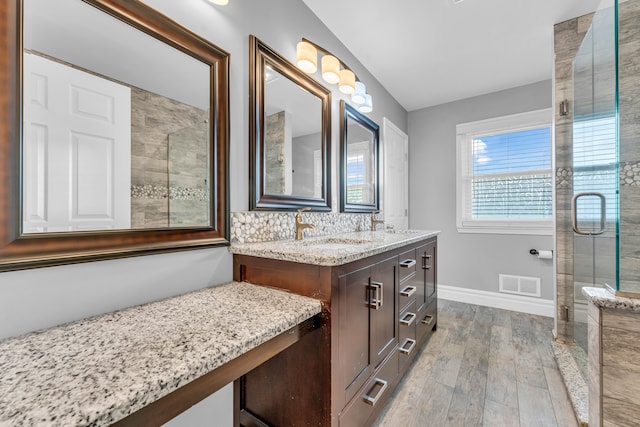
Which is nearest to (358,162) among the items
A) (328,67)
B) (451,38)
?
(328,67)

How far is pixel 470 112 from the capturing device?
3342mm

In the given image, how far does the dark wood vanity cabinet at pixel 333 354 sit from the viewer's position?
3.49ft

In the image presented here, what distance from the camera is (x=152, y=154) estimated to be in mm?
1058

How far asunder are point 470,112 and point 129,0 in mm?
3505

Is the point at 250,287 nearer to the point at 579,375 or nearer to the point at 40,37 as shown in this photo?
the point at 40,37

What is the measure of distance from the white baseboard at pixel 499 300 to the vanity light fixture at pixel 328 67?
2.61 metres

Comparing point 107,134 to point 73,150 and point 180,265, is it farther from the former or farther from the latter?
point 180,265

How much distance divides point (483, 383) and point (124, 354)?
201cm

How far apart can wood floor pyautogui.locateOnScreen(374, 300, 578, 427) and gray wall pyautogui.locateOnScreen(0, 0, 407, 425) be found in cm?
129

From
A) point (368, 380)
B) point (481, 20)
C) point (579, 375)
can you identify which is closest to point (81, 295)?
point (368, 380)

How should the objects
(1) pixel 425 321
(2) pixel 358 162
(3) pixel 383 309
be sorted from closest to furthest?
(3) pixel 383 309, (1) pixel 425 321, (2) pixel 358 162

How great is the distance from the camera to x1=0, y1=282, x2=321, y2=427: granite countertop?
0.48 m

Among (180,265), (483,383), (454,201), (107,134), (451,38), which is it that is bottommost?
(483,383)

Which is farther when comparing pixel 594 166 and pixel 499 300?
pixel 499 300
